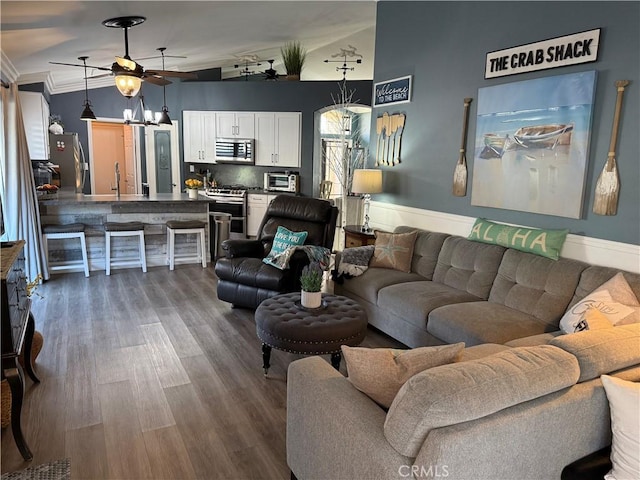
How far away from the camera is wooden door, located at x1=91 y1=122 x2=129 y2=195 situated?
31.3ft

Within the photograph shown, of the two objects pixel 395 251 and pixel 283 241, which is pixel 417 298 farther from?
pixel 283 241

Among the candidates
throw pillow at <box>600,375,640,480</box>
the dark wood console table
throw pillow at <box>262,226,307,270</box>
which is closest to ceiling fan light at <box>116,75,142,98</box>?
throw pillow at <box>262,226,307,270</box>

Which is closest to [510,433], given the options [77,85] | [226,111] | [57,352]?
[57,352]

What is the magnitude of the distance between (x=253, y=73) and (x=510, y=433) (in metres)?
9.10

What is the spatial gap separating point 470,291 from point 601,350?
196 cm

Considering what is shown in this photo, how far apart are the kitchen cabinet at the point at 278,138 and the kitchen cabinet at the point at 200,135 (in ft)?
2.91

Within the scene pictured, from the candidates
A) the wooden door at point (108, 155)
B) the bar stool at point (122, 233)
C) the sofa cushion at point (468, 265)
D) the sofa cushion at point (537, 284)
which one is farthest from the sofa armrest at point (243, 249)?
the wooden door at point (108, 155)

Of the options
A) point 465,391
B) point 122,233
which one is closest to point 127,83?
point 122,233

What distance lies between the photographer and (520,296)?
3.18 metres

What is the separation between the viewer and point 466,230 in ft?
13.6

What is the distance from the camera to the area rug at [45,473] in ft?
6.82

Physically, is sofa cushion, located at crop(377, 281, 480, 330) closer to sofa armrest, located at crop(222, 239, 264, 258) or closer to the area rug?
sofa armrest, located at crop(222, 239, 264, 258)

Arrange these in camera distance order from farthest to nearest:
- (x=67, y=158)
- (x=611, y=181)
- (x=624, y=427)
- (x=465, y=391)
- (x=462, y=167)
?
(x=67, y=158) → (x=462, y=167) → (x=611, y=181) → (x=624, y=427) → (x=465, y=391)

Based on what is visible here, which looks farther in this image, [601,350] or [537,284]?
[537,284]
